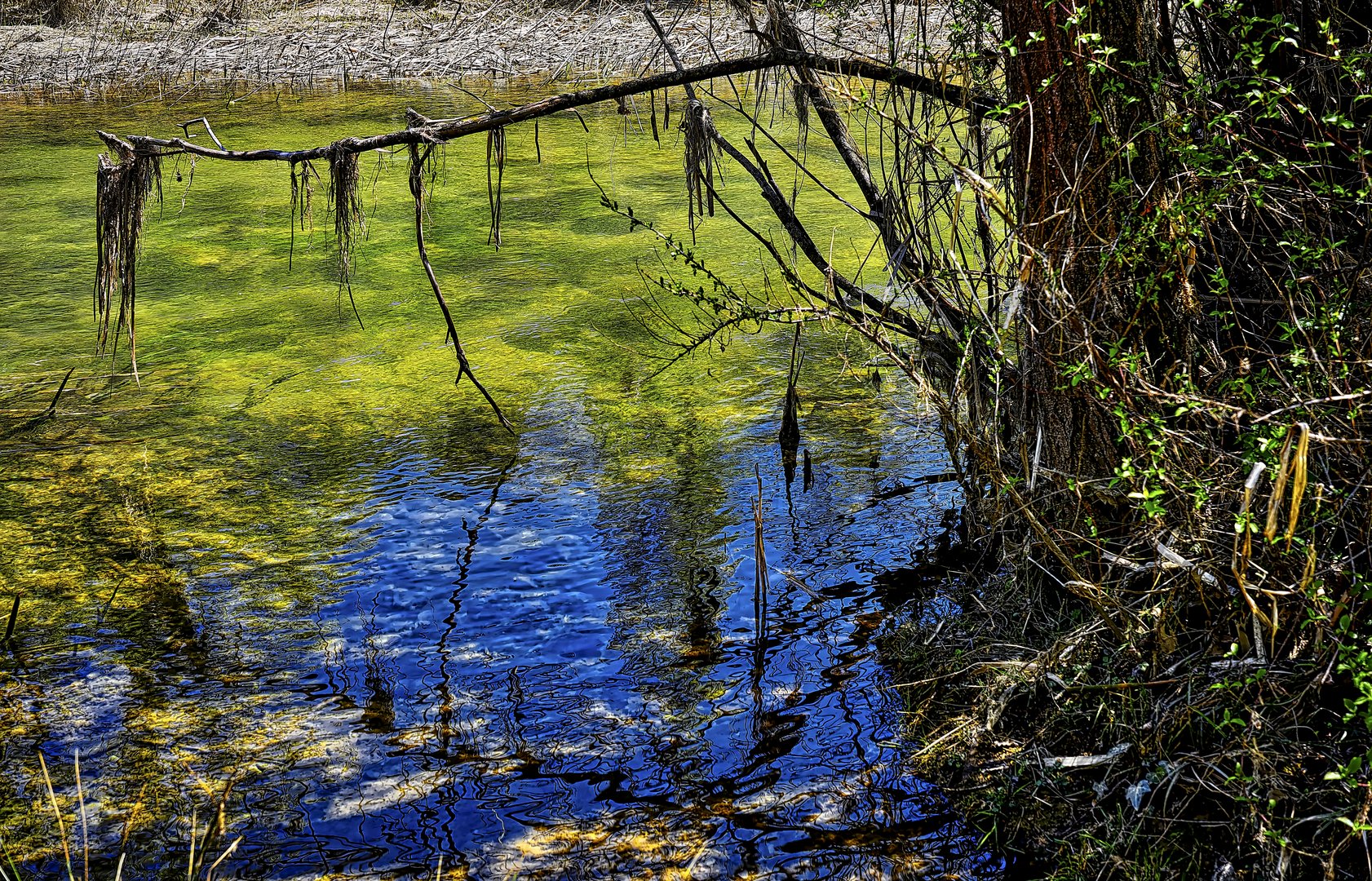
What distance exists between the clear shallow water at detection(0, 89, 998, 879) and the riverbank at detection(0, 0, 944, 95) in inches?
261

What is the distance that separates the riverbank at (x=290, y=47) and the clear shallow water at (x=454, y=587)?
21.8 ft

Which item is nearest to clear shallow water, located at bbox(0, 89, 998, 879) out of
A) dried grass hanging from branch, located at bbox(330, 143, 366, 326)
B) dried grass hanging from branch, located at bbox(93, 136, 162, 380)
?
dried grass hanging from branch, located at bbox(93, 136, 162, 380)

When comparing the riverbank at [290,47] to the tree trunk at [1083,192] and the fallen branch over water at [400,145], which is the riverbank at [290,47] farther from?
the tree trunk at [1083,192]

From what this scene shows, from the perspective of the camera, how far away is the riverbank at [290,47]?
12.9 m

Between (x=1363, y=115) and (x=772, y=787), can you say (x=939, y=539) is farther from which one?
(x=1363, y=115)

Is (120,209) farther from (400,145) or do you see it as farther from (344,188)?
(400,145)

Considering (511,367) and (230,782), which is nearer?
(230,782)

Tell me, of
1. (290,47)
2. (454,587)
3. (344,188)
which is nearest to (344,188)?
(344,188)

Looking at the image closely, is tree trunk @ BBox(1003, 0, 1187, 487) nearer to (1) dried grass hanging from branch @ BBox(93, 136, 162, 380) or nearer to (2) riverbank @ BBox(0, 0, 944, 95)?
(1) dried grass hanging from branch @ BBox(93, 136, 162, 380)

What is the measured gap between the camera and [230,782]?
2.91 m

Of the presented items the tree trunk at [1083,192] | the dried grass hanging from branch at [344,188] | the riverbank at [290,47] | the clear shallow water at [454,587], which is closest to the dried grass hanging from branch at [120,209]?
the dried grass hanging from branch at [344,188]

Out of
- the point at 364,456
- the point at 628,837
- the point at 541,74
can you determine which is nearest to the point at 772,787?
the point at 628,837

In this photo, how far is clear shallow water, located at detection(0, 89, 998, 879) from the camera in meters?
2.78

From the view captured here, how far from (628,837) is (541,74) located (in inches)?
424
